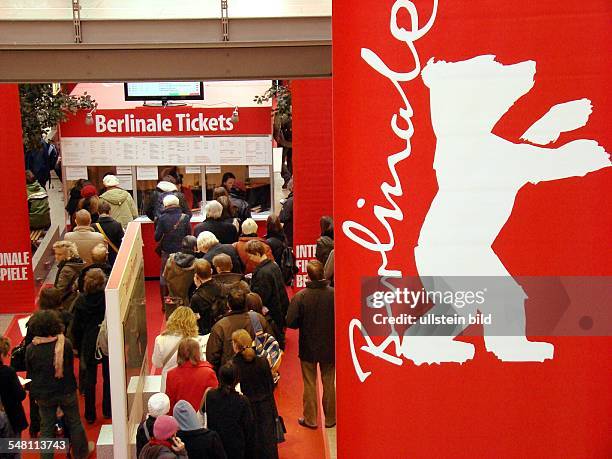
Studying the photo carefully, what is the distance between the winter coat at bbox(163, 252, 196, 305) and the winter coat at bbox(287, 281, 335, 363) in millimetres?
1614

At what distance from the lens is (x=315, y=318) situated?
22.1 feet

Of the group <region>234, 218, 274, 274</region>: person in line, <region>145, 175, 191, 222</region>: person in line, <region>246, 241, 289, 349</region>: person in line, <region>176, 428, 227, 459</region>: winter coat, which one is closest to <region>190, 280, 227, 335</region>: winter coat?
<region>246, 241, 289, 349</region>: person in line

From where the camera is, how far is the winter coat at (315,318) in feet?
22.0

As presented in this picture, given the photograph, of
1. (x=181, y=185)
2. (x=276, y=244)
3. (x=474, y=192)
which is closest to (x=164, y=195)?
(x=181, y=185)

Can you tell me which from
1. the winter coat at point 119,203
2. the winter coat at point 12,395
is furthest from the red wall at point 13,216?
the winter coat at point 12,395

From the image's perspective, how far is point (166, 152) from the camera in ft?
37.4

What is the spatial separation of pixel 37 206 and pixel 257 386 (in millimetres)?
6574

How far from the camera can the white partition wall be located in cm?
495

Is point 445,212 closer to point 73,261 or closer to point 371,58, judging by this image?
point 371,58

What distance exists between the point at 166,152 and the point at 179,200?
1.09 m

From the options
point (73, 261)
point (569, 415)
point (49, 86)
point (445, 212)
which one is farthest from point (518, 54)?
point (49, 86)

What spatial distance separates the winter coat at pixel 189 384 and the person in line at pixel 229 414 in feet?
1.18

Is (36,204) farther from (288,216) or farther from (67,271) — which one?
(67,271)

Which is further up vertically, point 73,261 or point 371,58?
point 371,58
